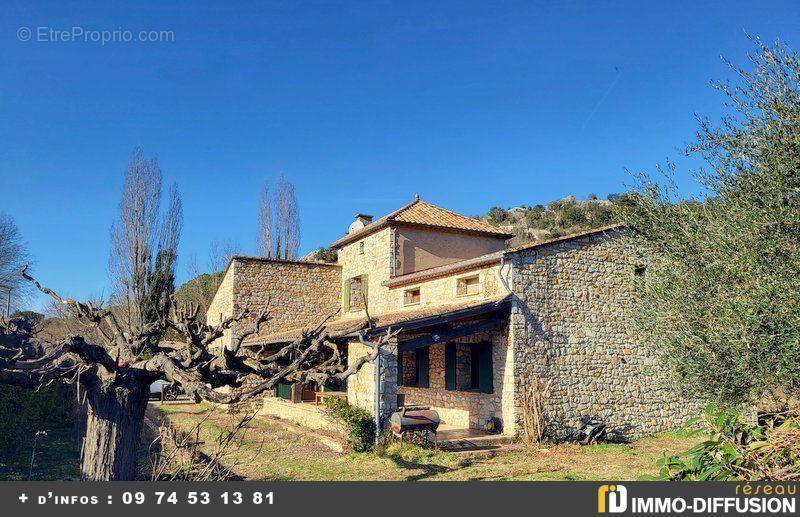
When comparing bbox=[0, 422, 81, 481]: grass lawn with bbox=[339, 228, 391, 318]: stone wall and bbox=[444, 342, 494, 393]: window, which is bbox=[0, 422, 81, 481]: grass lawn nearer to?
bbox=[444, 342, 494, 393]: window

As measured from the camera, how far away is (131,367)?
5.48 m

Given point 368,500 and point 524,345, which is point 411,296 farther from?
point 368,500

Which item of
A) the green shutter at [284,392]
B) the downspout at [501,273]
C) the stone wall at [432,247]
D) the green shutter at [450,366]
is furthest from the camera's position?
the green shutter at [284,392]

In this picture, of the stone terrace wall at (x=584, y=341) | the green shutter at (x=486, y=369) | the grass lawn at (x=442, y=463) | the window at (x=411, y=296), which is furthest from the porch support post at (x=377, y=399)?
the window at (x=411, y=296)

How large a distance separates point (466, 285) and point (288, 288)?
29.1 ft

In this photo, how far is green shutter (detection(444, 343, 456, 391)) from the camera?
15062mm

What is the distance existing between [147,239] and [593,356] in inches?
718

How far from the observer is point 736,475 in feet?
19.8

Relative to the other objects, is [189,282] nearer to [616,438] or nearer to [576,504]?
[616,438]

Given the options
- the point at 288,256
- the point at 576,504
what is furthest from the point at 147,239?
the point at 576,504

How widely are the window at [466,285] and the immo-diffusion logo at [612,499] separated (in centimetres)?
842

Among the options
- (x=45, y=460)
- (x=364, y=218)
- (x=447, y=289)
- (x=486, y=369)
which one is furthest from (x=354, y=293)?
(x=45, y=460)

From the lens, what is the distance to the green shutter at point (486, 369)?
13.7 metres

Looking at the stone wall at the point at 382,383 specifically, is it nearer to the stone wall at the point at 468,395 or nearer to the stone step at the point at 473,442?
the stone step at the point at 473,442
